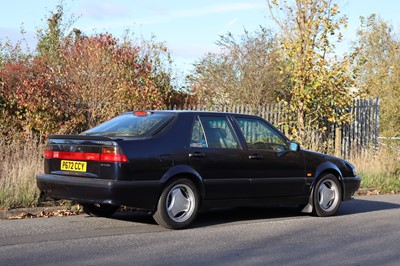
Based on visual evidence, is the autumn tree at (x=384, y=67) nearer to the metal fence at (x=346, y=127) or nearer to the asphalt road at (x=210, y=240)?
the metal fence at (x=346, y=127)

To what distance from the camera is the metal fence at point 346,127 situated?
60.2ft

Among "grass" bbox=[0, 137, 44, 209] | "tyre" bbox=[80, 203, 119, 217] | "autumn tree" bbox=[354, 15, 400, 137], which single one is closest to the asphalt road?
"tyre" bbox=[80, 203, 119, 217]

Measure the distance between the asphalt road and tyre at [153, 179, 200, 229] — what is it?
164 millimetres

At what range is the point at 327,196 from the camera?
10828 millimetres

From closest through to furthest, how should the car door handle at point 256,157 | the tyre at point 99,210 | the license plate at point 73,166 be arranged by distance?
the license plate at point 73,166, the car door handle at point 256,157, the tyre at point 99,210

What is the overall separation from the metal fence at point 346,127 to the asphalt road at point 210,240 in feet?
25.2

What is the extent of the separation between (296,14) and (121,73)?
515 centimetres

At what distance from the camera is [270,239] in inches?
332

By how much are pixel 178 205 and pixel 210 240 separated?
849 millimetres

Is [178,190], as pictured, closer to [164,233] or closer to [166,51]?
[164,233]

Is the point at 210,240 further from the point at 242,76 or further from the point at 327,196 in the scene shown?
the point at 242,76

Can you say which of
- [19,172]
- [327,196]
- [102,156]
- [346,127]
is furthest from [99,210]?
[346,127]

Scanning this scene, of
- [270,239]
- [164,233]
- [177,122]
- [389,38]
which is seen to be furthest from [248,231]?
[389,38]

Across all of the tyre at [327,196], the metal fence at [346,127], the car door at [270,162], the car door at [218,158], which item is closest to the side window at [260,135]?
the car door at [270,162]
